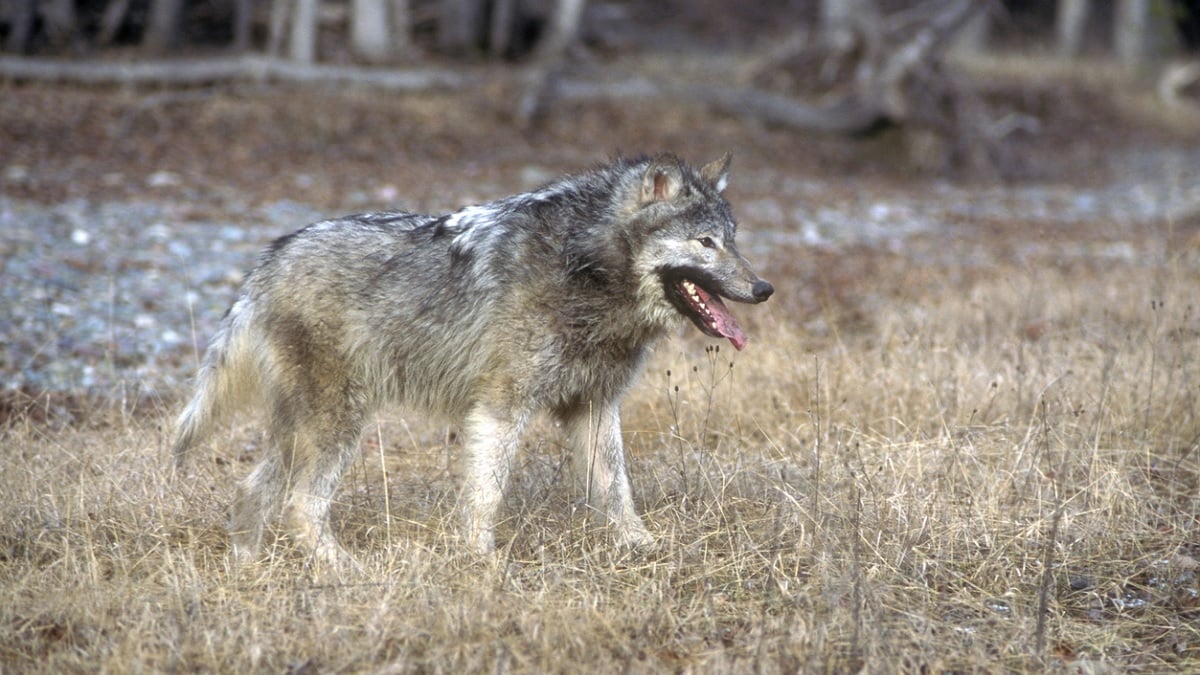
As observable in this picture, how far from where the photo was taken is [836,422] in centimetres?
720

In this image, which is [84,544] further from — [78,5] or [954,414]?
[78,5]

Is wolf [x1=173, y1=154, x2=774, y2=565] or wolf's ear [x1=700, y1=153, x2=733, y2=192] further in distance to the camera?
wolf's ear [x1=700, y1=153, x2=733, y2=192]

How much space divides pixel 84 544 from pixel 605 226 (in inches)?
106

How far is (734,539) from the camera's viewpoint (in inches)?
223

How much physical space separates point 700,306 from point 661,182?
598mm

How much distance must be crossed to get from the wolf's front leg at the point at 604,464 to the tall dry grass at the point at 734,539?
13 cm

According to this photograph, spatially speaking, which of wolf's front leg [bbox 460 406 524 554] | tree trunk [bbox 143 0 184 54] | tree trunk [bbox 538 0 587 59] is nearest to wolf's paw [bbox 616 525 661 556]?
wolf's front leg [bbox 460 406 524 554]

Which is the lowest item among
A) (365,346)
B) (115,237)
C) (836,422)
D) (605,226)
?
(115,237)

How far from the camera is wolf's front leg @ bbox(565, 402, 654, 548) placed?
5832 millimetres

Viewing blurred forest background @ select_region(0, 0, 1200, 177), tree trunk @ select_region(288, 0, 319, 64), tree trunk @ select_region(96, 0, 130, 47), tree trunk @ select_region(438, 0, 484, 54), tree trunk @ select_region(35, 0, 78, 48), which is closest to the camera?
A: blurred forest background @ select_region(0, 0, 1200, 177)

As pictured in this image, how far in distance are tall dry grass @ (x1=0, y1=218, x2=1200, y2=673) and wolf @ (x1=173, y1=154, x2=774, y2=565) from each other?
30cm

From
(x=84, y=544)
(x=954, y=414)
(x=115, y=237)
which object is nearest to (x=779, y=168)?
(x=115, y=237)

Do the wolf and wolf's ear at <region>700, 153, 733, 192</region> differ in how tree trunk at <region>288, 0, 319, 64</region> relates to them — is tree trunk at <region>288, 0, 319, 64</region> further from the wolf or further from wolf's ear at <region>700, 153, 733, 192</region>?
wolf's ear at <region>700, 153, 733, 192</region>

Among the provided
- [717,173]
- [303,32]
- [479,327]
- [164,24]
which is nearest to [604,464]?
[479,327]
